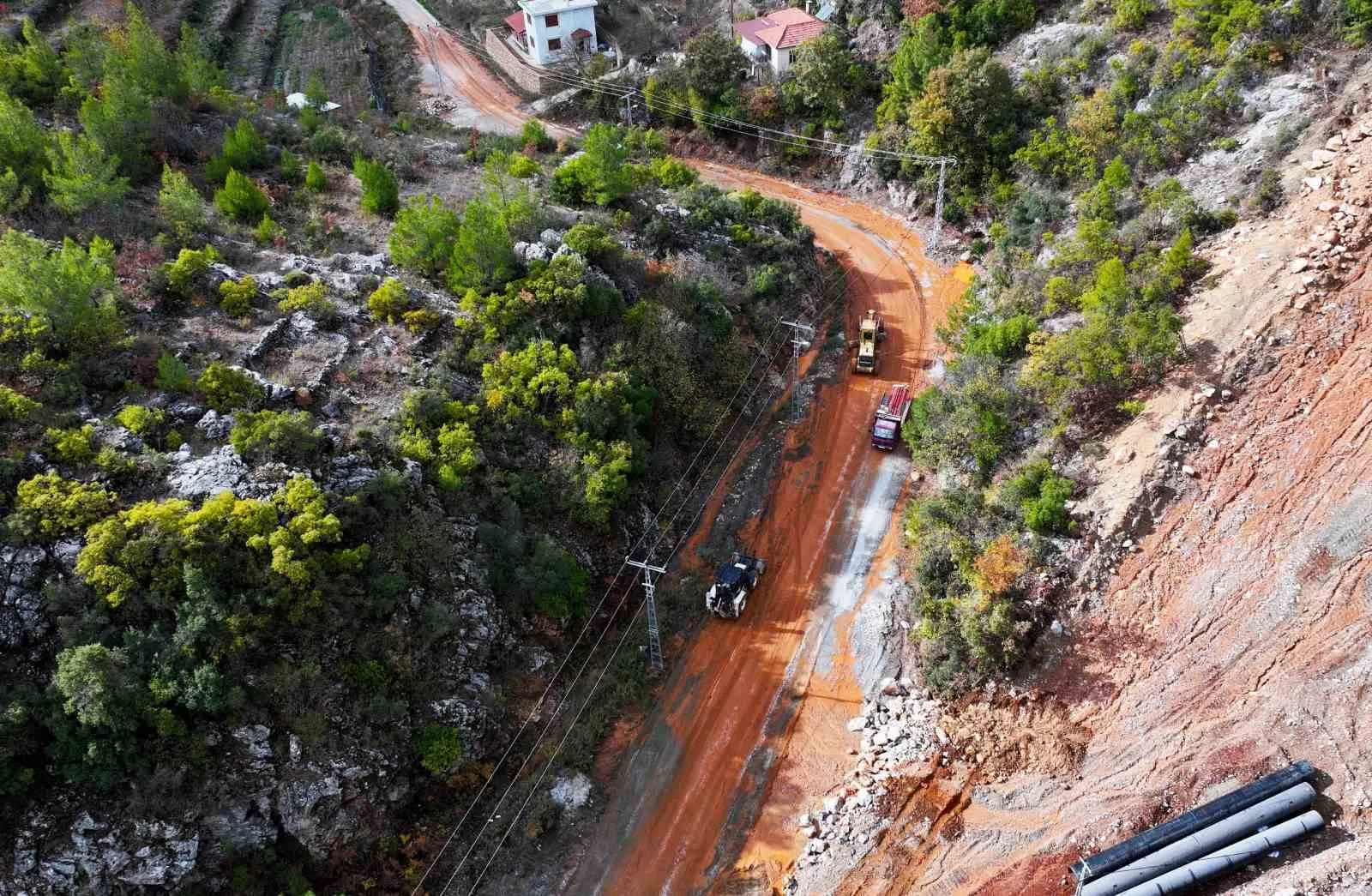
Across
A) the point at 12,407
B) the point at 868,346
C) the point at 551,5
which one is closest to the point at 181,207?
the point at 12,407

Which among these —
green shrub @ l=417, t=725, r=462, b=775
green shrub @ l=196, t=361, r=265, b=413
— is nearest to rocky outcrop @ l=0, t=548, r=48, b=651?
green shrub @ l=196, t=361, r=265, b=413

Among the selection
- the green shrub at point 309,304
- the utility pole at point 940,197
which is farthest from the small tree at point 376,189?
the utility pole at point 940,197

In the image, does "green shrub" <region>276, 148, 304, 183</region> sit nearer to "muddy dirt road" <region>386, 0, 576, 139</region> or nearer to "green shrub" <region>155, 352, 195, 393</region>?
"green shrub" <region>155, 352, 195, 393</region>

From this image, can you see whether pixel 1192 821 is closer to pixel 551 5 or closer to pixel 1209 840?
pixel 1209 840

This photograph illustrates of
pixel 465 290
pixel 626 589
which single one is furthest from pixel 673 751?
pixel 465 290

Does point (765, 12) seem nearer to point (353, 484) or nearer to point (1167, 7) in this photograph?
point (1167, 7)

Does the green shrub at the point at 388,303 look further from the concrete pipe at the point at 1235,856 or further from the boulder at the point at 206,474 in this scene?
the concrete pipe at the point at 1235,856
